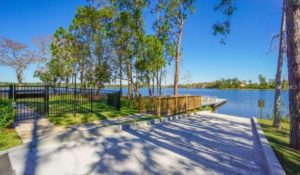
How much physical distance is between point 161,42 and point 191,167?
38.8 ft

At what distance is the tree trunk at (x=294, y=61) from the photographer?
4.59m

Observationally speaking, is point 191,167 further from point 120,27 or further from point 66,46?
point 66,46

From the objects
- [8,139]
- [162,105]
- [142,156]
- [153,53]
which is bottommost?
[142,156]

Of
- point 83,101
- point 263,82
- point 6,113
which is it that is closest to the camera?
point 6,113

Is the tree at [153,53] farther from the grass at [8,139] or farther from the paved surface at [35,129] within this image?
the grass at [8,139]

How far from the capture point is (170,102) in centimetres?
1094

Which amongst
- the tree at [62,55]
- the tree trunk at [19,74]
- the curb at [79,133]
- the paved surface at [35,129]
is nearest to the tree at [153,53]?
the curb at [79,133]

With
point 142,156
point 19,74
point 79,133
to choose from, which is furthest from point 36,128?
point 19,74

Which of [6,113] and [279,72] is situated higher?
[279,72]

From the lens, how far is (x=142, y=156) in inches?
171

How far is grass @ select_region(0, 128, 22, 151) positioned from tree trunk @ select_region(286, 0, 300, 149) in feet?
20.7

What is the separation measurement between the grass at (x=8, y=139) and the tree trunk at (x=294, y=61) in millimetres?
6303

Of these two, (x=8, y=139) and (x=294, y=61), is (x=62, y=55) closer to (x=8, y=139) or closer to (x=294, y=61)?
(x=8, y=139)

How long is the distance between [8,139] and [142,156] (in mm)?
3317
